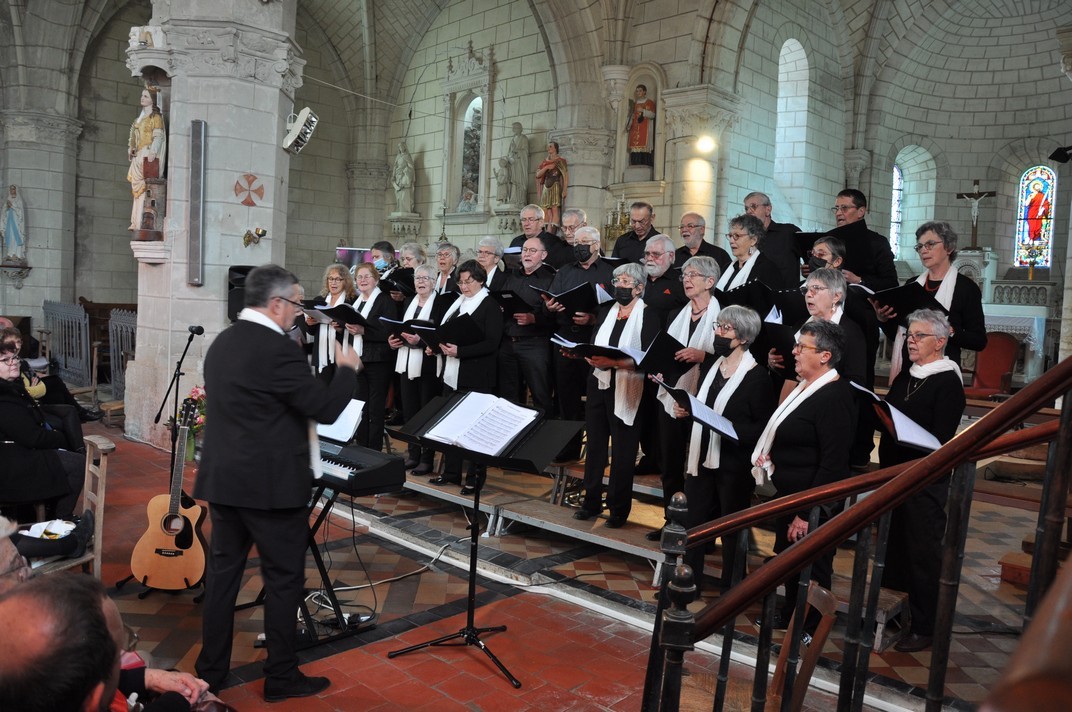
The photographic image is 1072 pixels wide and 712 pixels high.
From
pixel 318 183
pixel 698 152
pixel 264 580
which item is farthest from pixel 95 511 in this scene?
pixel 318 183

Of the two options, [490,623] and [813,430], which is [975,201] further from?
[490,623]

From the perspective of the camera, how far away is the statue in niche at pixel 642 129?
12062 millimetres

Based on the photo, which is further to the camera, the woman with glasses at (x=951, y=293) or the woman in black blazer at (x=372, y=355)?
the woman in black blazer at (x=372, y=355)

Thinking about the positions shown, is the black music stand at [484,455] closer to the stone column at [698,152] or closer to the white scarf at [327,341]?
the white scarf at [327,341]

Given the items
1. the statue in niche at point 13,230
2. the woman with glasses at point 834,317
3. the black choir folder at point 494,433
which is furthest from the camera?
the statue in niche at point 13,230

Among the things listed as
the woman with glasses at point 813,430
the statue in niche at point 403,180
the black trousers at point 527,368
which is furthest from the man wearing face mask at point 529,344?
the statue in niche at point 403,180

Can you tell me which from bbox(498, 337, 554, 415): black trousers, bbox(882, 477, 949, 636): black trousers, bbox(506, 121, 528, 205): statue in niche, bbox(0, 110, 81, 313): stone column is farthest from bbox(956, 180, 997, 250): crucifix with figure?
bbox(0, 110, 81, 313): stone column

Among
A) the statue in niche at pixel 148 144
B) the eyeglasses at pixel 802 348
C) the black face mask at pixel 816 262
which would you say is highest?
the statue in niche at pixel 148 144

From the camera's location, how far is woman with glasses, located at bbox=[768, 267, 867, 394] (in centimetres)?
436

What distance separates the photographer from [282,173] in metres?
8.29

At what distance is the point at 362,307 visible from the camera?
7.03m

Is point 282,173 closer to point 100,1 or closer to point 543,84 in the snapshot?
point 543,84

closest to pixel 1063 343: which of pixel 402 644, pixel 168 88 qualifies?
pixel 402 644

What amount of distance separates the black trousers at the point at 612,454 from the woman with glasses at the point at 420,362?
166 cm
